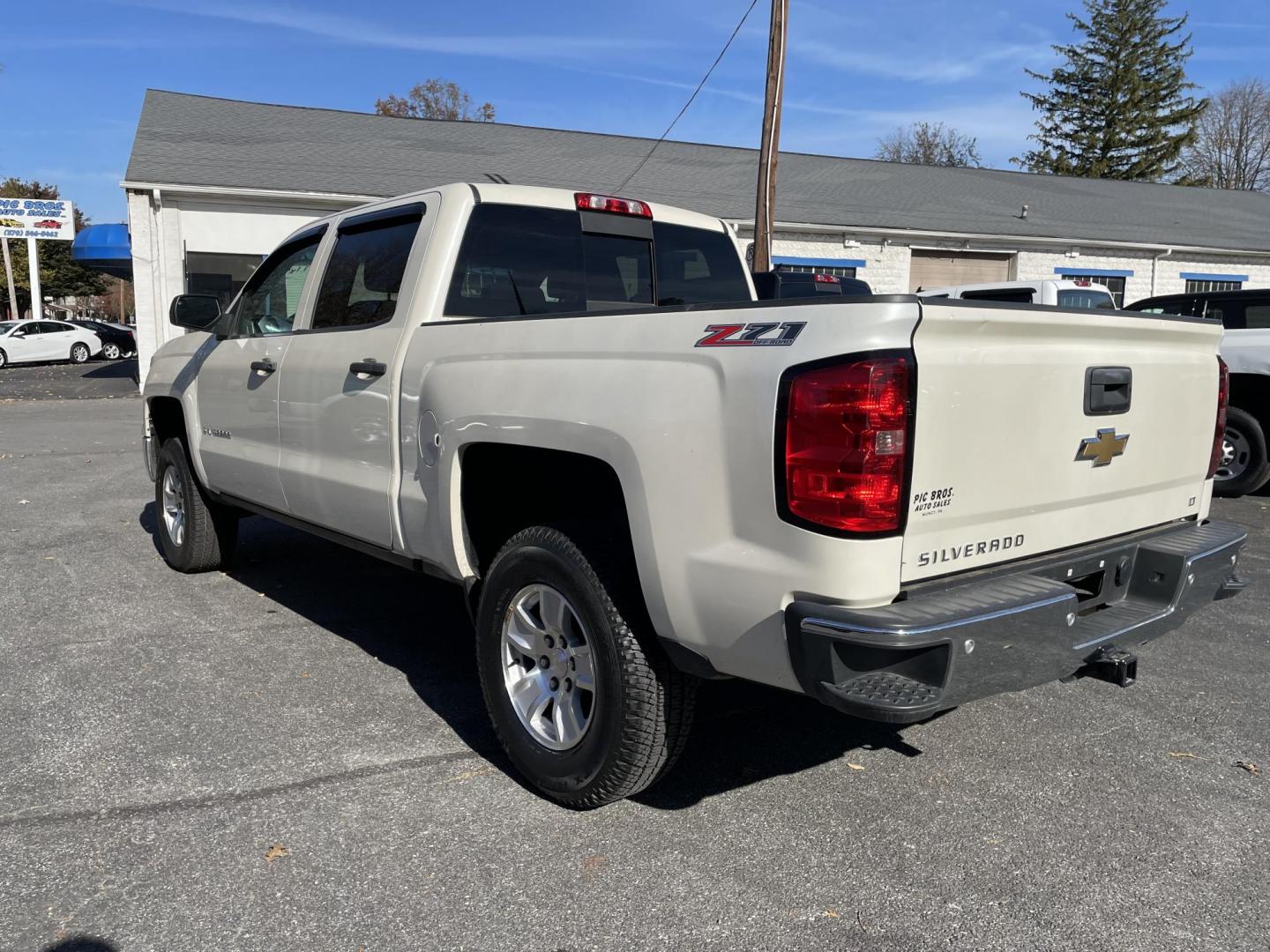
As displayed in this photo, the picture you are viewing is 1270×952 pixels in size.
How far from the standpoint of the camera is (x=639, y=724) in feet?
9.72

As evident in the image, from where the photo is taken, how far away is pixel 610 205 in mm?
4605

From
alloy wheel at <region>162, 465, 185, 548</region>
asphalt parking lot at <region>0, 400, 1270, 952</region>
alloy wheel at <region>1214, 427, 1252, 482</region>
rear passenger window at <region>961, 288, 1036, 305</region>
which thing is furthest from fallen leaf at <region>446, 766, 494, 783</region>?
rear passenger window at <region>961, 288, 1036, 305</region>

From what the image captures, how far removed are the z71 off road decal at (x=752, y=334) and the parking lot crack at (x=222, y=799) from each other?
6.30 ft

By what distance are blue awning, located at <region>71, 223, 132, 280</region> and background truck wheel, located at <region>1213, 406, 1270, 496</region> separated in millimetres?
24602

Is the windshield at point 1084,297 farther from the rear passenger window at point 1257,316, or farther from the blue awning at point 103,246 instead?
the blue awning at point 103,246

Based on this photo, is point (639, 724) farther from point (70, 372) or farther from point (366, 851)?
point (70, 372)

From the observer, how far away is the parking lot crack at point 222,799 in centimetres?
318

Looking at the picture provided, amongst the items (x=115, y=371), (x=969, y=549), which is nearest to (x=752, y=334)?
(x=969, y=549)

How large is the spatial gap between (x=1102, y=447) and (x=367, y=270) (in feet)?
10.0

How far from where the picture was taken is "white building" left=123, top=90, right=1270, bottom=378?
1873 centimetres

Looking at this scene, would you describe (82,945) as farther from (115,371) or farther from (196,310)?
(115,371)

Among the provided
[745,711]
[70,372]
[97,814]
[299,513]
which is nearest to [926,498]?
[745,711]

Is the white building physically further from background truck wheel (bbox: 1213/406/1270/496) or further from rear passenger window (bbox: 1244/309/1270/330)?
background truck wheel (bbox: 1213/406/1270/496)

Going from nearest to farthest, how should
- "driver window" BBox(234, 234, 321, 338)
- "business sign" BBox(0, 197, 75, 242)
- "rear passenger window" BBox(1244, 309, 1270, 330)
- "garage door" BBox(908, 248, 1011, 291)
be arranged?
"driver window" BBox(234, 234, 321, 338)
"rear passenger window" BBox(1244, 309, 1270, 330)
"garage door" BBox(908, 248, 1011, 291)
"business sign" BBox(0, 197, 75, 242)
